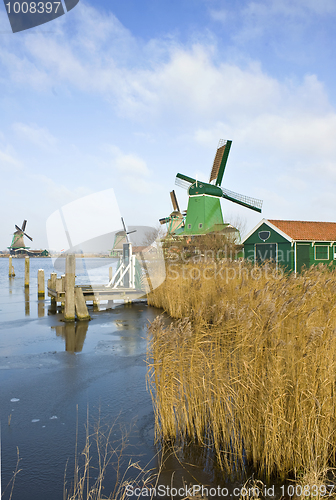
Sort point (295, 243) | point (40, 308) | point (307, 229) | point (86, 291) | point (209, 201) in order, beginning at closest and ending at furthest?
point (86, 291) → point (40, 308) → point (295, 243) → point (307, 229) → point (209, 201)

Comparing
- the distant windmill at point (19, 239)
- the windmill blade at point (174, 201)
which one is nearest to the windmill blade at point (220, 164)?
the windmill blade at point (174, 201)

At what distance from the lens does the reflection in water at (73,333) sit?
28.8 ft

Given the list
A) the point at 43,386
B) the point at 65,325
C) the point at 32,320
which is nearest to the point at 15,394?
the point at 43,386

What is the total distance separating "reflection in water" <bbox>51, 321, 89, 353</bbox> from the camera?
8773 mm

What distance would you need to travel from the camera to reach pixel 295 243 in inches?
874

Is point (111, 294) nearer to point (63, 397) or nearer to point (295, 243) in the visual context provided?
point (63, 397)

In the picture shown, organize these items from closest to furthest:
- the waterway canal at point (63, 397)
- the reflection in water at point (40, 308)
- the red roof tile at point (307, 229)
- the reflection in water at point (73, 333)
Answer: the waterway canal at point (63, 397)
the reflection in water at point (73, 333)
the reflection in water at point (40, 308)
the red roof tile at point (307, 229)

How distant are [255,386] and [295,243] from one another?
2007 cm

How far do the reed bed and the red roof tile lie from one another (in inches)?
751

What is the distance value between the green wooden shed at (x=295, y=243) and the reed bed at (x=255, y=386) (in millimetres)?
18319

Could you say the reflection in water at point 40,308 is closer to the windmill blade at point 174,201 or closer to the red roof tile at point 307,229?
the red roof tile at point 307,229

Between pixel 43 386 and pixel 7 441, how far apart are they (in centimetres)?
183

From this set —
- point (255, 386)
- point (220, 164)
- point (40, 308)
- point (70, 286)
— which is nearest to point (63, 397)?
point (255, 386)

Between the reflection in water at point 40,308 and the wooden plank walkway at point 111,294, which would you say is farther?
the wooden plank walkway at point 111,294
